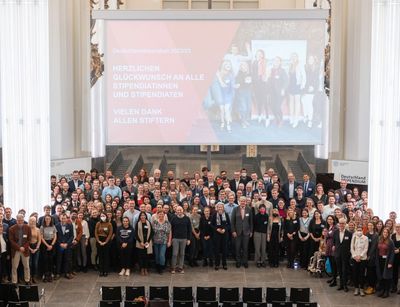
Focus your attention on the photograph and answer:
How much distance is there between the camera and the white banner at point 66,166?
2178 cm

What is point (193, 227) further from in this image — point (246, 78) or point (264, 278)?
point (246, 78)

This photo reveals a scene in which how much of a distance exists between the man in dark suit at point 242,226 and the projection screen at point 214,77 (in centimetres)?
350

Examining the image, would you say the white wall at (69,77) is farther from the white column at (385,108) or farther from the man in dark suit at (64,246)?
the white column at (385,108)

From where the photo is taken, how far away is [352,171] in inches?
848

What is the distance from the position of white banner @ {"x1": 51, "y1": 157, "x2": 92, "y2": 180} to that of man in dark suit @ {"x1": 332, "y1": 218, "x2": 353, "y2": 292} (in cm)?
989

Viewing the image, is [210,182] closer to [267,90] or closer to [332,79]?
[267,90]

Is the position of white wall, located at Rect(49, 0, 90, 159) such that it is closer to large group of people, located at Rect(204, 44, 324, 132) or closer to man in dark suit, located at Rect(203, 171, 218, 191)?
large group of people, located at Rect(204, 44, 324, 132)

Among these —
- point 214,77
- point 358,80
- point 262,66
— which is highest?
point 262,66

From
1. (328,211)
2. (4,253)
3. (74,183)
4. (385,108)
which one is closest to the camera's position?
(4,253)

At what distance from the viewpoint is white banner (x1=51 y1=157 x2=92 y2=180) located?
21.8 meters

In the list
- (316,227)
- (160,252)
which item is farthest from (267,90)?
(160,252)

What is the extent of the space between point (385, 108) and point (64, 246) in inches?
307

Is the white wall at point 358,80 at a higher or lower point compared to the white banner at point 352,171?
higher

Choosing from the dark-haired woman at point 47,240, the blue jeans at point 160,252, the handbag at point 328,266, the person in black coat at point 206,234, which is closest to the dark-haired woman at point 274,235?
A: the handbag at point 328,266
